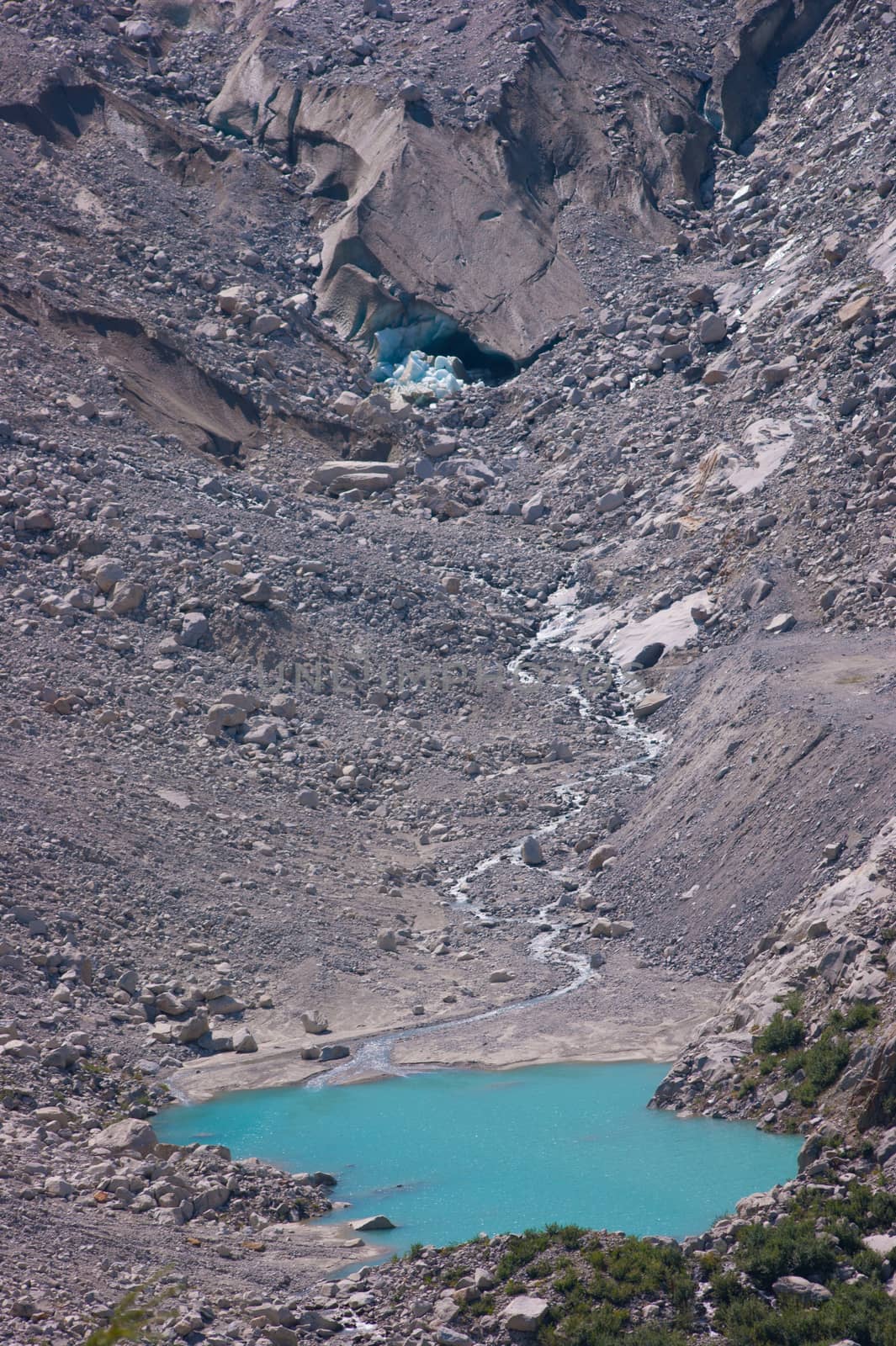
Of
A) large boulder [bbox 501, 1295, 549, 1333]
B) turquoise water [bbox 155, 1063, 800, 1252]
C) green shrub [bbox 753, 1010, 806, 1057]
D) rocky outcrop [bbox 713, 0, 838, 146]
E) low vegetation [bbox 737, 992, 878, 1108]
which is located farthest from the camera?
rocky outcrop [bbox 713, 0, 838, 146]

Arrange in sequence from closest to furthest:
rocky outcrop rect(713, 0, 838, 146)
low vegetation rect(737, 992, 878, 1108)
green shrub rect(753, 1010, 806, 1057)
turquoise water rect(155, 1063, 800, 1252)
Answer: turquoise water rect(155, 1063, 800, 1252), low vegetation rect(737, 992, 878, 1108), green shrub rect(753, 1010, 806, 1057), rocky outcrop rect(713, 0, 838, 146)

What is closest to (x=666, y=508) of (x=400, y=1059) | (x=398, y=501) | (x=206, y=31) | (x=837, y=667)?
(x=398, y=501)

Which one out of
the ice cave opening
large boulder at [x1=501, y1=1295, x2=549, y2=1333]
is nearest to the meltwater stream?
large boulder at [x1=501, y1=1295, x2=549, y2=1333]

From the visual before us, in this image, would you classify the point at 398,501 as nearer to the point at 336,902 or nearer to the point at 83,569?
the point at 83,569

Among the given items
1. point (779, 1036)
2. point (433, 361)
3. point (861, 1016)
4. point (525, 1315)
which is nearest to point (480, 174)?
point (433, 361)

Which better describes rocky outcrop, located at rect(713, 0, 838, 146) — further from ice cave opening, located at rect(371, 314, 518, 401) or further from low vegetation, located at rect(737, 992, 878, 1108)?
low vegetation, located at rect(737, 992, 878, 1108)

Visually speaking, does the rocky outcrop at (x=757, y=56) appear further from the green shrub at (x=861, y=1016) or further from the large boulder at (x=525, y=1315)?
the large boulder at (x=525, y=1315)

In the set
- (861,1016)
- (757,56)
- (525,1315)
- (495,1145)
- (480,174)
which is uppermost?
(757,56)

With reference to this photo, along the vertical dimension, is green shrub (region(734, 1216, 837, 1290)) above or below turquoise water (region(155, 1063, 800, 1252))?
above

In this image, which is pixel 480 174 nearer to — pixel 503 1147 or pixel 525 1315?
pixel 503 1147
